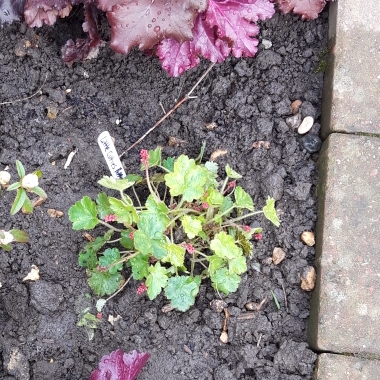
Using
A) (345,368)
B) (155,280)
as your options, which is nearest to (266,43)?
(155,280)

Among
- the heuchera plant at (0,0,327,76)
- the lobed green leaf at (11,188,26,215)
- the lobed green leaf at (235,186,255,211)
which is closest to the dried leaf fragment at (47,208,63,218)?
the lobed green leaf at (11,188,26,215)

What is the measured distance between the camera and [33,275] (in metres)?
2.07

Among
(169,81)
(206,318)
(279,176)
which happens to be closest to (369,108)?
(279,176)

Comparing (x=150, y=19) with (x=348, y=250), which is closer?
(x=150, y=19)

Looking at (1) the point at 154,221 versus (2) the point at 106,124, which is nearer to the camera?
(1) the point at 154,221

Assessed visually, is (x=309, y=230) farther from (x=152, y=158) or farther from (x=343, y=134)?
→ (x=152, y=158)

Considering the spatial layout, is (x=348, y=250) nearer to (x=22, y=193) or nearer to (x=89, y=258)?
(x=89, y=258)

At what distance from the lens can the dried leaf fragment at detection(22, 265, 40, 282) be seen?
207cm

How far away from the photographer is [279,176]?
6.89 feet

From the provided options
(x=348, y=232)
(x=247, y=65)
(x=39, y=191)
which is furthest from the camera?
(x=247, y=65)

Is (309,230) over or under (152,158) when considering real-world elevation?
under

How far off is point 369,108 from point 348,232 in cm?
46

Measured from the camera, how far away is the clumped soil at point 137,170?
203 centimetres

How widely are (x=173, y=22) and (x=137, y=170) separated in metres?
0.60
